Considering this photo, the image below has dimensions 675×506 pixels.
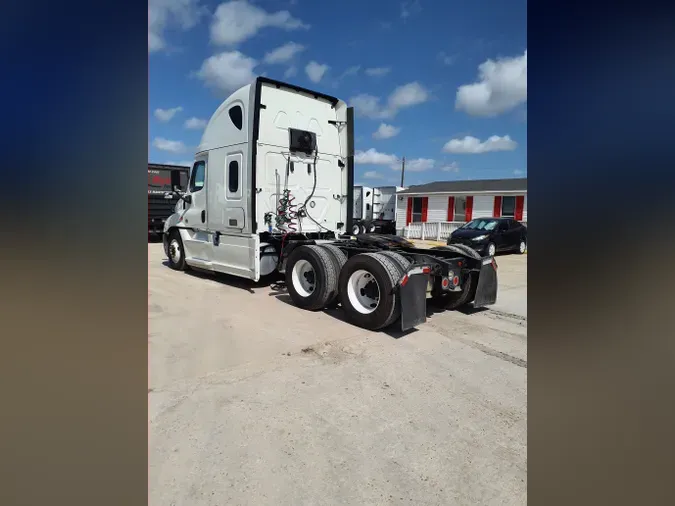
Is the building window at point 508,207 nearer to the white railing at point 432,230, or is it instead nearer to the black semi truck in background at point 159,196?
the white railing at point 432,230

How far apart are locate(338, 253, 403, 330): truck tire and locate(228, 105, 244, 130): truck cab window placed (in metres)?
3.53

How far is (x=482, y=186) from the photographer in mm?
26422

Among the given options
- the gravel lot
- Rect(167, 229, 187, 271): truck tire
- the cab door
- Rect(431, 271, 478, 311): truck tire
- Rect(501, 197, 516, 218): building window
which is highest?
Rect(501, 197, 516, 218): building window

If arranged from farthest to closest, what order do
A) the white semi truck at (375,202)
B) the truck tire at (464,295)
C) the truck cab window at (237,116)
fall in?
the white semi truck at (375,202), the truck cab window at (237,116), the truck tire at (464,295)

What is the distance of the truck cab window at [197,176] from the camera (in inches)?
340

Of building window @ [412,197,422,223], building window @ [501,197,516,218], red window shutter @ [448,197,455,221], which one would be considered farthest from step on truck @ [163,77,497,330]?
building window @ [412,197,422,223]

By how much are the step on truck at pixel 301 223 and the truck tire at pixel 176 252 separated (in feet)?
0.16

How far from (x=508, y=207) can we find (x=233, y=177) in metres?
20.0

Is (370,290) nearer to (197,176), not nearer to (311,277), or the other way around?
(311,277)

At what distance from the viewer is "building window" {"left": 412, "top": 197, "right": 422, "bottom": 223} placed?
2798 cm

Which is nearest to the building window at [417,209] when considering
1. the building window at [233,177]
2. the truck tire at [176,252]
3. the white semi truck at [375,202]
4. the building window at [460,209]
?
the white semi truck at [375,202]

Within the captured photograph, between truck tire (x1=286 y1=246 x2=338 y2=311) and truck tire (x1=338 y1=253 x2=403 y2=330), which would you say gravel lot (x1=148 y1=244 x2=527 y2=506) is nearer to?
truck tire (x1=338 y1=253 x2=403 y2=330)
